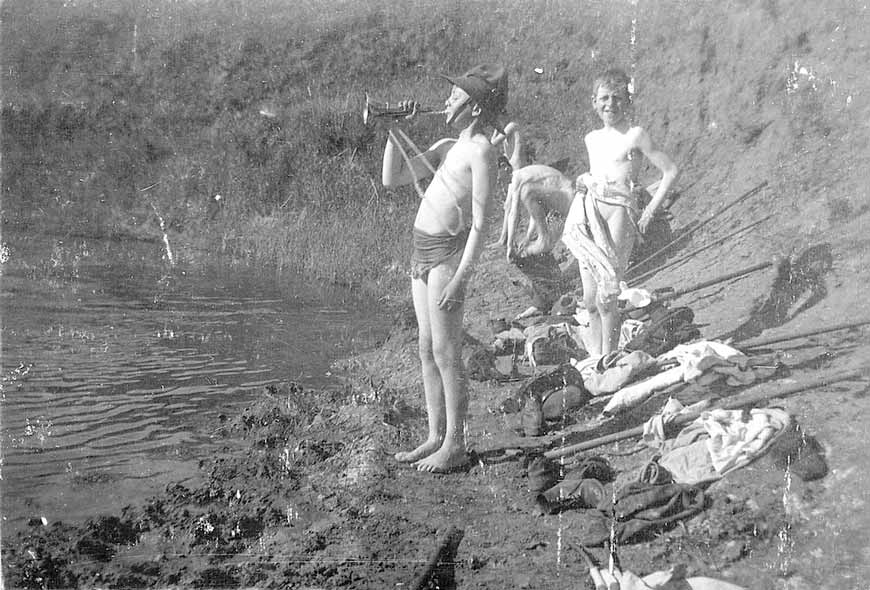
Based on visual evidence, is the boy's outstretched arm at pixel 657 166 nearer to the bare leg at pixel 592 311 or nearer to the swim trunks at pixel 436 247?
the bare leg at pixel 592 311

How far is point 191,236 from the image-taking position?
5.98 meters

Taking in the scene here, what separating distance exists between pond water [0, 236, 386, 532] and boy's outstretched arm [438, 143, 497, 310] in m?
1.41

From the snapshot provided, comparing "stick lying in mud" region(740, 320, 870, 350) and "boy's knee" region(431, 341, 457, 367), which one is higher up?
"boy's knee" region(431, 341, 457, 367)

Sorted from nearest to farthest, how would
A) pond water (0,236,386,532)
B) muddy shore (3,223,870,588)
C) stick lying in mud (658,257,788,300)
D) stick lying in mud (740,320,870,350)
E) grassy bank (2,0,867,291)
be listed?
muddy shore (3,223,870,588), pond water (0,236,386,532), stick lying in mud (740,320,870,350), grassy bank (2,0,867,291), stick lying in mud (658,257,788,300)

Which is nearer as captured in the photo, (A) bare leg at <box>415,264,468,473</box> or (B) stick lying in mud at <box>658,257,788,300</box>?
(A) bare leg at <box>415,264,468,473</box>

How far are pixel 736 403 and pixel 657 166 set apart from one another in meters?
1.67

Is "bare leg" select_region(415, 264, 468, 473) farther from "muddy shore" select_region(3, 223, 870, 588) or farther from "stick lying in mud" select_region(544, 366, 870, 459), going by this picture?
"stick lying in mud" select_region(544, 366, 870, 459)

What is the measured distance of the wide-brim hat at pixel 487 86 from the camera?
14.4 feet

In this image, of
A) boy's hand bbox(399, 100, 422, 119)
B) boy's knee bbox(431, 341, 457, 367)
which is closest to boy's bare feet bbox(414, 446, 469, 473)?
boy's knee bbox(431, 341, 457, 367)

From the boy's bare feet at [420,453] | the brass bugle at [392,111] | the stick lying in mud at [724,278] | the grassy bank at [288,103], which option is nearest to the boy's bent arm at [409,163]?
the brass bugle at [392,111]

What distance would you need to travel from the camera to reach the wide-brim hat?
173 inches

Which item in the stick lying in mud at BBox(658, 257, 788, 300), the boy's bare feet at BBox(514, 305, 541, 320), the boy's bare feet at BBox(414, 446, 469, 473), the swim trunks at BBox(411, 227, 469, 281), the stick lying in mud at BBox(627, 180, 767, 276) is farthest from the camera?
the stick lying in mud at BBox(627, 180, 767, 276)

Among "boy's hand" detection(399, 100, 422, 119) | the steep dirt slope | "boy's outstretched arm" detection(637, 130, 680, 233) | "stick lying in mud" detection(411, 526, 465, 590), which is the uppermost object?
"boy's hand" detection(399, 100, 422, 119)

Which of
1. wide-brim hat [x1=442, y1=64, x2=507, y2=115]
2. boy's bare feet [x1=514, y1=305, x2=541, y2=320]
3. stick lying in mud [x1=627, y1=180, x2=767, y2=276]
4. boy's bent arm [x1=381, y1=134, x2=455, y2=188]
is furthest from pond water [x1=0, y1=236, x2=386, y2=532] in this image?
stick lying in mud [x1=627, y1=180, x2=767, y2=276]
